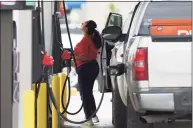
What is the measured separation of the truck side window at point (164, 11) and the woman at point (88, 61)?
2.30 metres

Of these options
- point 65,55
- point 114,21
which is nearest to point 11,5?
point 65,55

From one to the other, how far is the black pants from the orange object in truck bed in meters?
3.01

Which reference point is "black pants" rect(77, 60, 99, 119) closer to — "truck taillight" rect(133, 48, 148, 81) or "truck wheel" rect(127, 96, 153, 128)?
"truck wheel" rect(127, 96, 153, 128)

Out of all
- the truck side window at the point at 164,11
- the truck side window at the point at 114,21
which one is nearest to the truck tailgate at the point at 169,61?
the truck side window at the point at 164,11

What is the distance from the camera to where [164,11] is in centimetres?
655

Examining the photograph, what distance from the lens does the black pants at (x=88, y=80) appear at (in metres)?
8.88

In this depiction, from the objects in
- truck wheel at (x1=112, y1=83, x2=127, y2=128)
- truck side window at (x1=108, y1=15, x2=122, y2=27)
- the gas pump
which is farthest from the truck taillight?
truck side window at (x1=108, y1=15, x2=122, y2=27)

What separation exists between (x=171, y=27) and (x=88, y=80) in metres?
3.16

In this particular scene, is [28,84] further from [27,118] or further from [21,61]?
[27,118]

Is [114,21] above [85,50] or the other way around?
above

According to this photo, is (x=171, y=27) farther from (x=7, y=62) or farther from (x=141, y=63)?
(x=7, y=62)

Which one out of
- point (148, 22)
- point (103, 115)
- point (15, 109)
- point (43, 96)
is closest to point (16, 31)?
point (15, 109)

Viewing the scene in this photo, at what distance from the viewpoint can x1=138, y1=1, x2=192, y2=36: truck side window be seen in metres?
6.42

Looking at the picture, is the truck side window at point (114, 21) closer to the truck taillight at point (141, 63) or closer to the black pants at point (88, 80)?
the black pants at point (88, 80)
